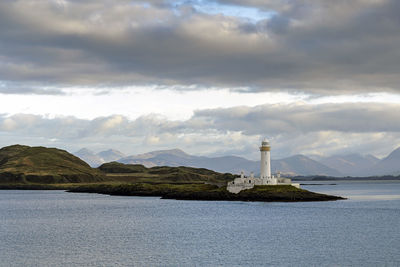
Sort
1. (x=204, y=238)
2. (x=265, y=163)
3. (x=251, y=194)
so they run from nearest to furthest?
(x=204, y=238), (x=251, y=194), (x=265, y=163)

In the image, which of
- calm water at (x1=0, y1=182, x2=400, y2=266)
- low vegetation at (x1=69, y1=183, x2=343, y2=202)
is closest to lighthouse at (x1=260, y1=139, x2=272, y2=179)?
low vegetation at (x1=69, y1=183, x2=343, y2=202)

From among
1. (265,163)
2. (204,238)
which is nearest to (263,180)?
(265,163)

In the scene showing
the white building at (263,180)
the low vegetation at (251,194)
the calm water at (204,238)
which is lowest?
the calm water at (204,238)

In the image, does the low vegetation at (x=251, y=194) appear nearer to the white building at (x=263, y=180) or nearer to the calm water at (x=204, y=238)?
the white building at (x=263, y=180)

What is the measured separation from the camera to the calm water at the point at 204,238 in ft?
188

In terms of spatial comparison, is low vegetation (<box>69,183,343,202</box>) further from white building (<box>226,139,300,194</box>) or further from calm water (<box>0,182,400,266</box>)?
calm water (<box>0,182,400,266</box>)

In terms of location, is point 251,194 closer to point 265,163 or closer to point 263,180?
point 263,180

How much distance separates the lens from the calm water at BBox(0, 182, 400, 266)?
5728cm

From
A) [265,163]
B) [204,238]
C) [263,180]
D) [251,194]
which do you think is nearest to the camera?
[204,238]

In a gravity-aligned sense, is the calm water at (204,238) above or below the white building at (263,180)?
below

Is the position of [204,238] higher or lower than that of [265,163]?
lower

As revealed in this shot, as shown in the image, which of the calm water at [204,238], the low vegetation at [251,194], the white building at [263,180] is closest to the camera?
the calm water at [204,238]

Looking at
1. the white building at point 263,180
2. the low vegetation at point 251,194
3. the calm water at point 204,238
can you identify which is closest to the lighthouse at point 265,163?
the white building at point 263,180

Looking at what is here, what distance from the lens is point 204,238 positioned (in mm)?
73562
